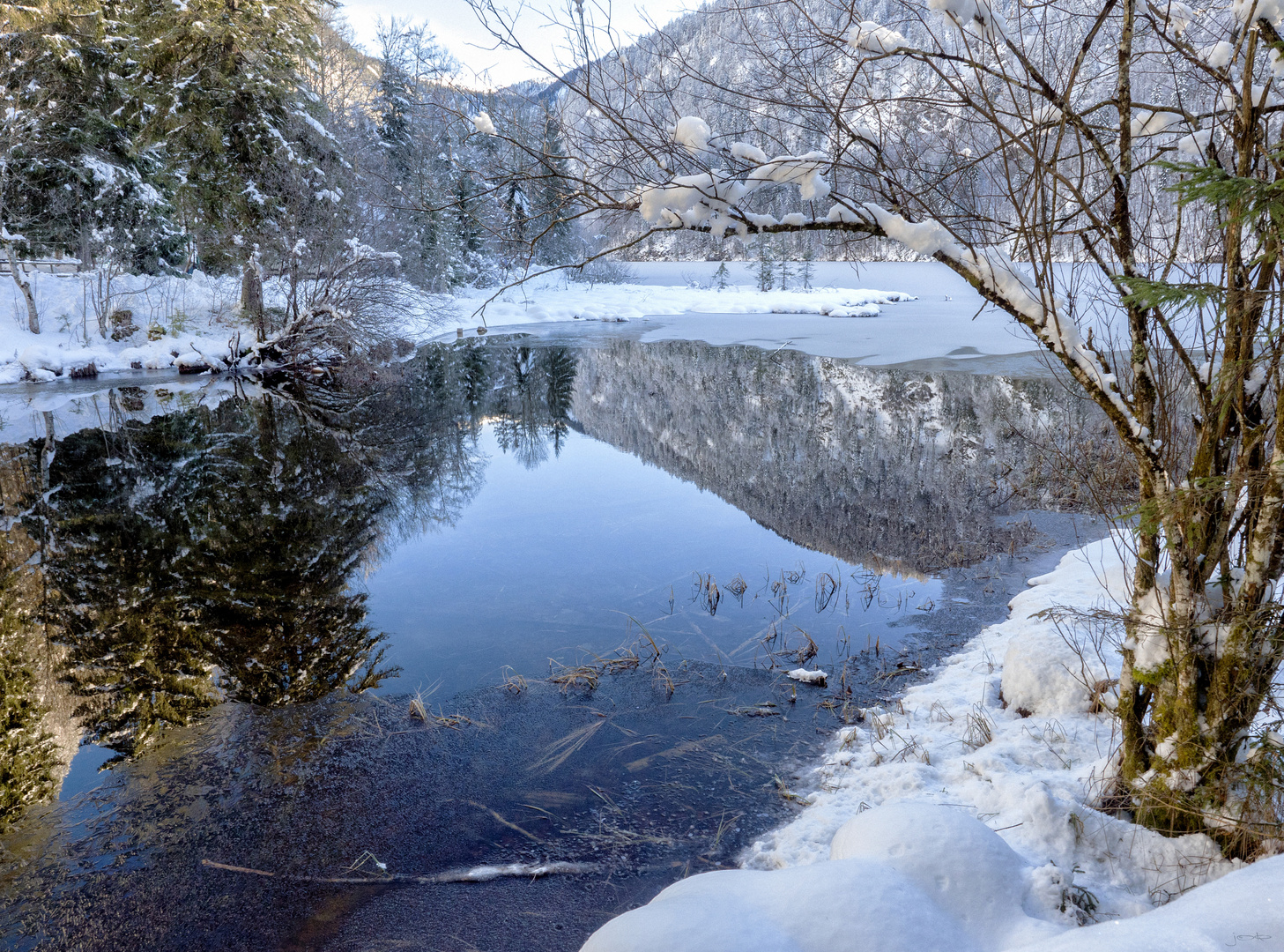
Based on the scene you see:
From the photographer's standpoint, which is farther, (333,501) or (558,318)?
(558,318)

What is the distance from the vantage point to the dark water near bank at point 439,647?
422 centimetres

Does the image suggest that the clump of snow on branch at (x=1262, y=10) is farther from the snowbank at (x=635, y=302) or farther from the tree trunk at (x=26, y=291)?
the snowbank at (x=635, y=302)

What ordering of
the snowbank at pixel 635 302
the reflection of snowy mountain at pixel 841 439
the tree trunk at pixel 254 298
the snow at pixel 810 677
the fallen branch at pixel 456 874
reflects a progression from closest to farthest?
the fallen branch at pixel 456 874 → the snow at pixel 810 677 → the reflection of snowy mountain at pixel 841 439 → the tree trunk at pixel 254 298 → the snowbank at pixel 635 302

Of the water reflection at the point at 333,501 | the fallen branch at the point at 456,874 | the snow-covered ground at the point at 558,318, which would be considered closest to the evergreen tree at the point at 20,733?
the water reflection at the point at 333,501

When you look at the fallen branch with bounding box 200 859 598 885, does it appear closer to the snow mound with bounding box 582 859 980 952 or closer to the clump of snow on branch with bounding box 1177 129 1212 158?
the snow mound with bounding box 582 859 980 952

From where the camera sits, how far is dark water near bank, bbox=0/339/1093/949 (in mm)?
4223

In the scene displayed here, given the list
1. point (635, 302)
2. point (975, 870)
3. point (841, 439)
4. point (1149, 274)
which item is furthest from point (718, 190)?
point (635, 302)

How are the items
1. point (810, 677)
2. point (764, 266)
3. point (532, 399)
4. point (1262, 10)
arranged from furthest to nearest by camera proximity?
point (764, 266) → point (532, 399) → point (810, 677) → point (1262, 10)

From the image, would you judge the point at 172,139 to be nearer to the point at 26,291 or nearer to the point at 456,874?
the point at 26,291

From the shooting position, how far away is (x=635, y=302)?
4241 centimetres

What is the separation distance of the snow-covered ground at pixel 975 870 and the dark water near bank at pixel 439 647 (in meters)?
0.61

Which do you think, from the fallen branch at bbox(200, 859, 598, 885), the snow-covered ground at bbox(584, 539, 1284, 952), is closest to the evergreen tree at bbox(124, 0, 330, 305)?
the fallen branch at bbox(200, 859, 598, 885)

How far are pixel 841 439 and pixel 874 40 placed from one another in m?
11.3

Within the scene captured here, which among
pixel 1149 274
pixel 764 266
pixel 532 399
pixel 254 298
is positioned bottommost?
pixel 532 399
